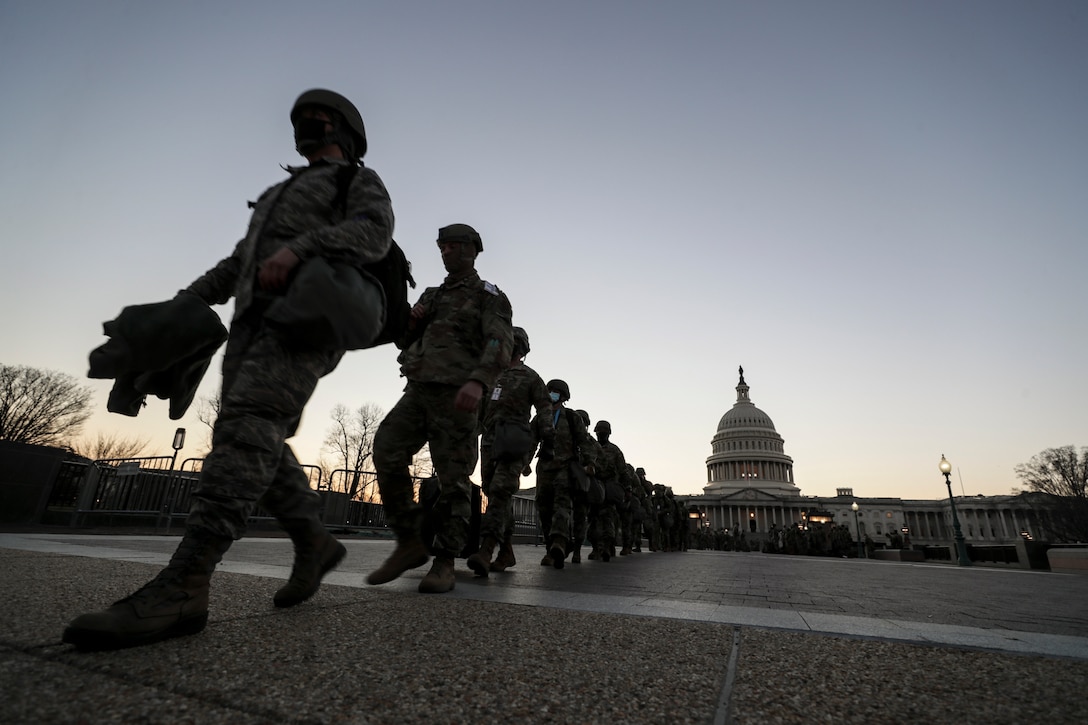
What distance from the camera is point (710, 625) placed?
7.61ft

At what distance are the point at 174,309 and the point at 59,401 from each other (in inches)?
1817

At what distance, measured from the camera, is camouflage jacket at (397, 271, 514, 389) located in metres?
3.58

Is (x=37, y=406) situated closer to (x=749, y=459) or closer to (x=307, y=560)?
(x=307, y=560)

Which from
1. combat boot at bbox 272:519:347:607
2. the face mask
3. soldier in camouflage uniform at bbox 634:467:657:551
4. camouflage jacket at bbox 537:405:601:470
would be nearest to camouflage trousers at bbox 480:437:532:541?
camouflage jacket at bbox 537:405:601:470

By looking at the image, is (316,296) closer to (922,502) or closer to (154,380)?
(154,380)

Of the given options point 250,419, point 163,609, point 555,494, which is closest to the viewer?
point 163,609

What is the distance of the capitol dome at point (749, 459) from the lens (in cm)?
9094

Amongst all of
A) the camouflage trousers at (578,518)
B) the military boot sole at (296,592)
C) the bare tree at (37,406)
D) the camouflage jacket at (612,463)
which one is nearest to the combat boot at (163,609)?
the military boot sole at (296,592)

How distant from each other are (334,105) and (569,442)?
5.46 m

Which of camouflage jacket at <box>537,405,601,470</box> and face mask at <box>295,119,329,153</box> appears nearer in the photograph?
face mask at <box>295,119,329,153</box>

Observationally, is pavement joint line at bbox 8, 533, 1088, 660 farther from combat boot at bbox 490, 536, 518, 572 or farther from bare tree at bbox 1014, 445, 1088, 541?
bare tree at bbox 1014, 445, 1088, 541

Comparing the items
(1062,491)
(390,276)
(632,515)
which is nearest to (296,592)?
(390,276)

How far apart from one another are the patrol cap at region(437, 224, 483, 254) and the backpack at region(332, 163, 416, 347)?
120cm

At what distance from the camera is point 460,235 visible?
4113mm
